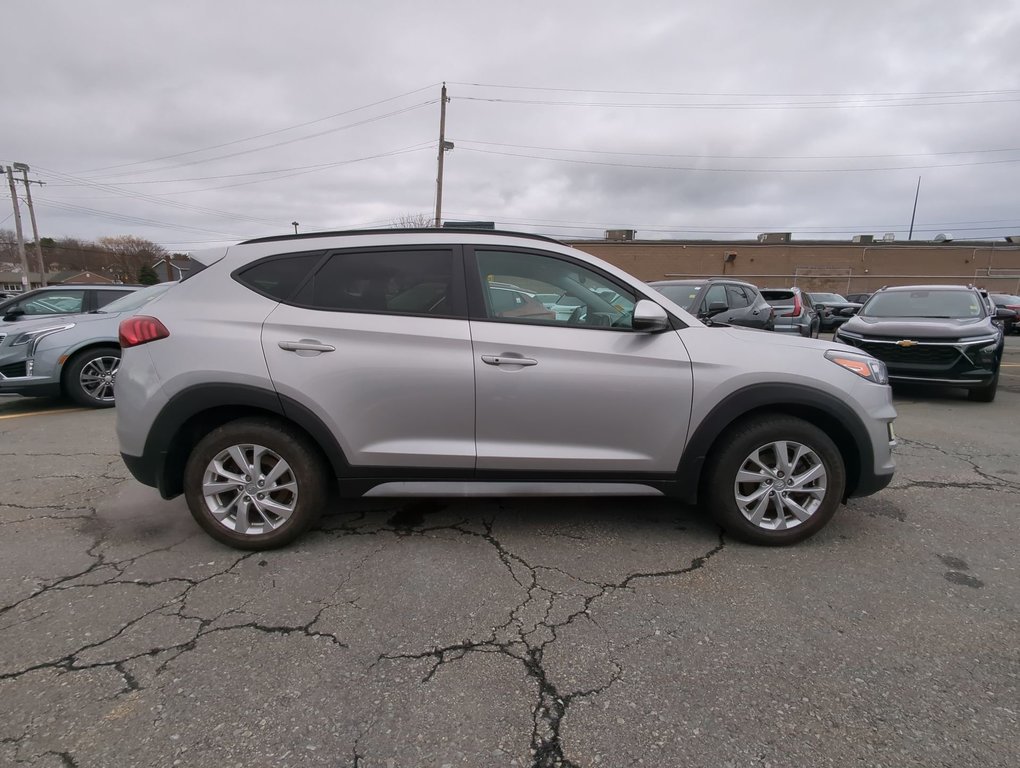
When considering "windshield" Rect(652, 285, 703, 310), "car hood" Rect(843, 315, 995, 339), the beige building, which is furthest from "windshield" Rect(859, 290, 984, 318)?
the beige building

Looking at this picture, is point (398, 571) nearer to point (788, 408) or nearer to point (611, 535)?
point (611, 535)

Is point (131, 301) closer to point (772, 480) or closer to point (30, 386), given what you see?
point (30, 386)

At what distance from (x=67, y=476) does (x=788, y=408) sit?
5392 millimetres

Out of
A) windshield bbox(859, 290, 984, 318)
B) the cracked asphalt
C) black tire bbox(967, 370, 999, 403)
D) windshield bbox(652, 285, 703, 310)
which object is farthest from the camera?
windshield bbox(652, 285, 703, 310)

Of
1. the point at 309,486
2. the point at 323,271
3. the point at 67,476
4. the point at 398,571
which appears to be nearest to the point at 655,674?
the point at 398,571

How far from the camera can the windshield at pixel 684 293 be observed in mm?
8305

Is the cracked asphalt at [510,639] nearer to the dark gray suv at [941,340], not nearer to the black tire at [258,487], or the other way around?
the black tire at [258,487]

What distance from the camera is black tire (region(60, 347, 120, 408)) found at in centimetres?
641

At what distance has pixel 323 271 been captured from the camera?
117 inches

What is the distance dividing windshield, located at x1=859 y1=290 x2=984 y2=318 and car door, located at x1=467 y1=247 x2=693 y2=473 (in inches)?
272

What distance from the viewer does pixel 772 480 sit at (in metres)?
2.95

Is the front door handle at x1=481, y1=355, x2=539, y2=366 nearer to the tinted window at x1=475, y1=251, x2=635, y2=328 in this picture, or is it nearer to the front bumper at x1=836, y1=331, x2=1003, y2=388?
the tinted window at x1=475, y1=251, x2=635, y2=328

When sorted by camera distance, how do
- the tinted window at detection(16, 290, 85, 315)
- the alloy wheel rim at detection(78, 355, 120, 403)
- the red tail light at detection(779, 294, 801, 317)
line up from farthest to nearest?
the red tail light at detection(779, 294, 801, 317)
the tinted window at detection(16, 290, 85, 315)
the alloy wheel rim at detection(78, 355, 120, 403)

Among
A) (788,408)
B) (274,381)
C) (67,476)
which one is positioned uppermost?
(274,381)
